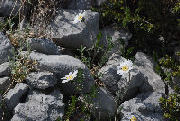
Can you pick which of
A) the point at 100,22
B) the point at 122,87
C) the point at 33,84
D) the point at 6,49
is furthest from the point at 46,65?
the point at 100,22

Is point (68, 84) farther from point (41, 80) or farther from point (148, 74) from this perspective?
point (148, 74)

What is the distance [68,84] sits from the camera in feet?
11.9

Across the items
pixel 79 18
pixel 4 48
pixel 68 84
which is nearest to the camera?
pixel 68 84

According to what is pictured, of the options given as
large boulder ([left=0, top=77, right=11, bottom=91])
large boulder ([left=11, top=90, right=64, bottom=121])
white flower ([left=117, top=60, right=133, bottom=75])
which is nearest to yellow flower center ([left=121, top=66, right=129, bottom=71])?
white flower ([left=117, top=60, right=133, bottom=75])

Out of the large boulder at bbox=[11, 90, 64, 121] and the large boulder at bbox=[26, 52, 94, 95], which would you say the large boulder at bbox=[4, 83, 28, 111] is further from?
the large boulder at bbox=[26, 52, 94, 95]

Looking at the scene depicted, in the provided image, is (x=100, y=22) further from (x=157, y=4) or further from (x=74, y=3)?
(x=157, y=4)

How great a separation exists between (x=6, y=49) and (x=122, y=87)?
54.8 inches

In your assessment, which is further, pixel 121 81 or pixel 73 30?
pixel 73 30

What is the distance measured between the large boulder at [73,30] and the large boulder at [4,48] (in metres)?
0.57

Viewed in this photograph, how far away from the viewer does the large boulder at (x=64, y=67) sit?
353 cm

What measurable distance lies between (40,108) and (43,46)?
0.83 metres

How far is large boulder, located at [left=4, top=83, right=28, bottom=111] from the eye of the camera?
331 cm

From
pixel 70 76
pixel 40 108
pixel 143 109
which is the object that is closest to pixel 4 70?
pixel 40 108

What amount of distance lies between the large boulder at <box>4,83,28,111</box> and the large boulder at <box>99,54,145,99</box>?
915mm
